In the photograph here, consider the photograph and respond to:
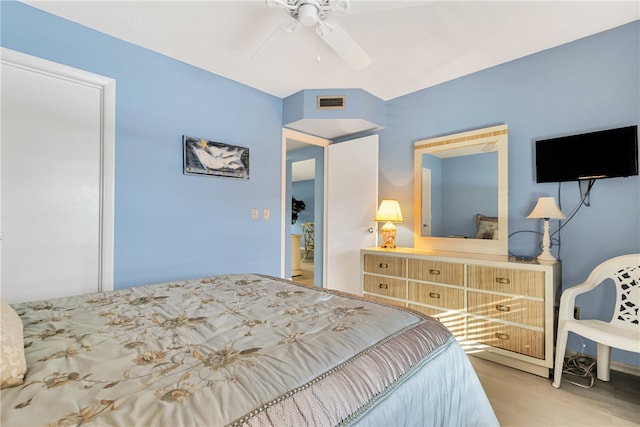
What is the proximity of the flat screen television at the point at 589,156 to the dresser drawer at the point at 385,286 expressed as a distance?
1455mm

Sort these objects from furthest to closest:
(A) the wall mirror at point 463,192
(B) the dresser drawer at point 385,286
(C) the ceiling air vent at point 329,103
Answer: (C) the ceiling air vent at point 329,103, (B) the dresser drawer at point 385,286, (A) the wall mirror at point 463,192

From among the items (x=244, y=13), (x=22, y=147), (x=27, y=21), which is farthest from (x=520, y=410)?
(x=27, y=21)

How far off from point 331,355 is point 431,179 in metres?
2.58

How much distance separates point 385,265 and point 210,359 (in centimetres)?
222

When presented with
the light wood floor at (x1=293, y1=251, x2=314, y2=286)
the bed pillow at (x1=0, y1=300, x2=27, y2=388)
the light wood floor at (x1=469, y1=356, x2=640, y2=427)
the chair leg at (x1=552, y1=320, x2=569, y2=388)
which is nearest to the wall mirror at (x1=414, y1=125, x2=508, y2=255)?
the chair leg at (x1=552, y1=320, x2=569, y2=388)

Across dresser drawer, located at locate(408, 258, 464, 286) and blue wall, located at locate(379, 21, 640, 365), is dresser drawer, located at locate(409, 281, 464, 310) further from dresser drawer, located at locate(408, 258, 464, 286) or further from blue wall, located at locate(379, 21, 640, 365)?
blue wall, located at locate(379, 21, 640, 365)

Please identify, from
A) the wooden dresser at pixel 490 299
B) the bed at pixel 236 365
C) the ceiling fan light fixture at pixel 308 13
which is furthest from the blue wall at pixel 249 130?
the ceiling fan light fixture at pixel 308 13

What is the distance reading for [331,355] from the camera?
0.90 metres

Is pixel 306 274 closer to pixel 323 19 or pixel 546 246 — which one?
pixel 546 246

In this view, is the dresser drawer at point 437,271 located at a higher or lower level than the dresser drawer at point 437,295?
higher

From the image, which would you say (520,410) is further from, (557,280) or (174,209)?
(174,209)

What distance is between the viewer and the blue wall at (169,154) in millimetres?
2150

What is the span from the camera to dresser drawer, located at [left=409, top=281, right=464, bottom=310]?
7.90 ft

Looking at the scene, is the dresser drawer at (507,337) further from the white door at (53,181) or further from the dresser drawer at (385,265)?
the white door at (53,181)
